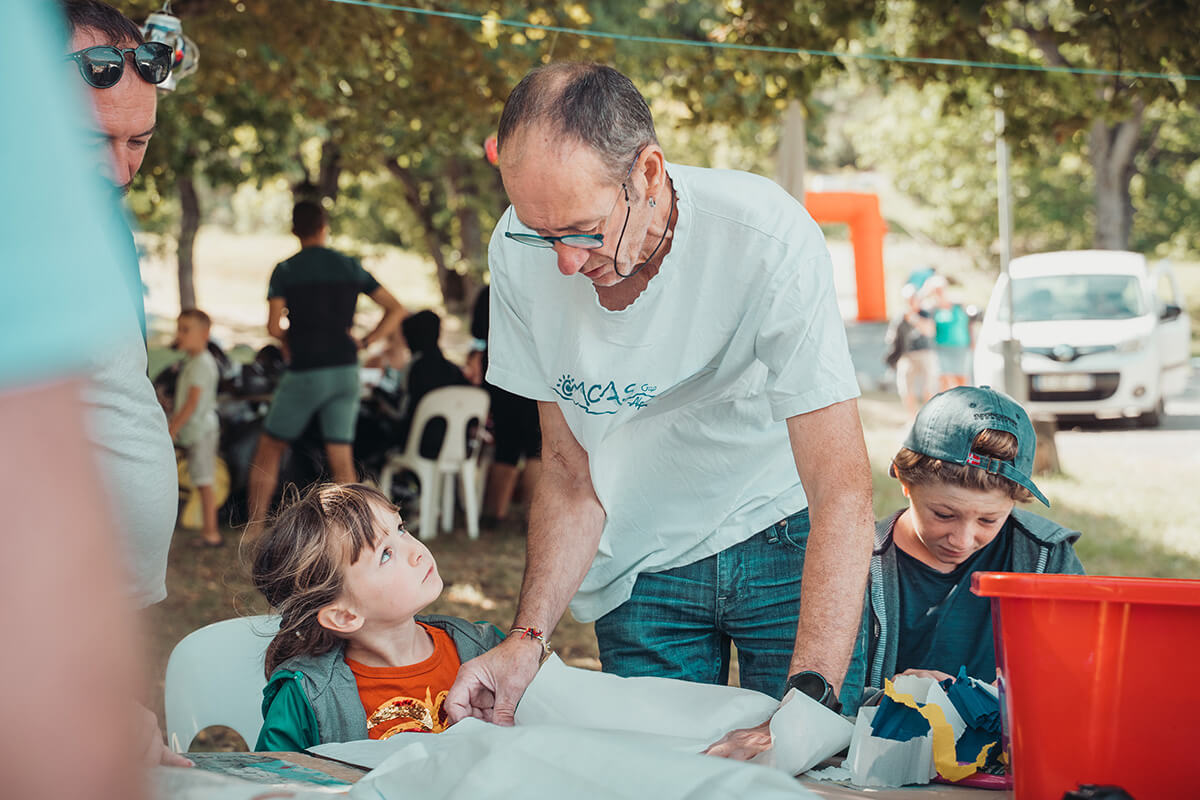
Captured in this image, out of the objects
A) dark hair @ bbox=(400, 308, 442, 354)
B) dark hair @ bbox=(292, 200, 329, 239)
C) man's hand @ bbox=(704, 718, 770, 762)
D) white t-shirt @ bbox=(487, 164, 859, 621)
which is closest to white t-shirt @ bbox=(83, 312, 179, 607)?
white t-shirt @ bbox=(487, 164, 859, 621)

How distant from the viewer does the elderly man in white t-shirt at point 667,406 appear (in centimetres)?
156

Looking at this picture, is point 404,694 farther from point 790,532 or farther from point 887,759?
point 887,759

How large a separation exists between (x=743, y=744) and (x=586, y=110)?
838mm

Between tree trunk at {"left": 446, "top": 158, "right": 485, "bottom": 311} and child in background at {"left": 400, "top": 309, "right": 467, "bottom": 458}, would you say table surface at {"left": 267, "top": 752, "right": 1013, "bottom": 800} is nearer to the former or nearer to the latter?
child in background at {"left": 400, "top": 309, "right": 467, "bottom": 458}

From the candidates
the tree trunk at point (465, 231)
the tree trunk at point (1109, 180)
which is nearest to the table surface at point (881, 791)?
the tree trunk at point (1109, 180)

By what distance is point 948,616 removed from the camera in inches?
95.0

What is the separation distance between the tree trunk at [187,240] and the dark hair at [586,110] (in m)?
13.0

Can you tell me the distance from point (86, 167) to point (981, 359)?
33.5 feet

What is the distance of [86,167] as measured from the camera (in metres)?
0.51

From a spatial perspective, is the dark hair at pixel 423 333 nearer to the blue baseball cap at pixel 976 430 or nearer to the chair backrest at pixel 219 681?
the chair backrest at pixel 219 681

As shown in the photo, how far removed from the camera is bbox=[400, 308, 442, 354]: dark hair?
264 inches

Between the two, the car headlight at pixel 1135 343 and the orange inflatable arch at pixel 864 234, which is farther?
the orange inflatable arch at pixel 864 234

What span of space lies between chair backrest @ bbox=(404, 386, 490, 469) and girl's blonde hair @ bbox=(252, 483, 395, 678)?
4506mm

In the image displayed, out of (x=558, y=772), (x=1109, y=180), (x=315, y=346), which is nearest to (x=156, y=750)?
(x=558, y=772)
